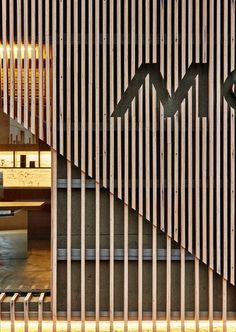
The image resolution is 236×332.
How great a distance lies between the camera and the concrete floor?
548 cm

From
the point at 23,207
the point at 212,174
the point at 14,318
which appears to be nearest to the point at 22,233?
the point at 23,207

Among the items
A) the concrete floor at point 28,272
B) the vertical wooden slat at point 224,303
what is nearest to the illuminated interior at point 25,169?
the concrete floor at point 28,272

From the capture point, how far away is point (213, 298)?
513 cm

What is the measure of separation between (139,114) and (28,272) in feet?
8.42

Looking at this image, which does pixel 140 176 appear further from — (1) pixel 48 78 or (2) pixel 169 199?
(1) pixel 48 78

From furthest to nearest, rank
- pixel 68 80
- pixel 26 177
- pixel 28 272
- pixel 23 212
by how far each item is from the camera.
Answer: pixel 26 177 → pixel 23 212 → pixel 28 272 → pixel 68 80

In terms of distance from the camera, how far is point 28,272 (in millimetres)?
6199

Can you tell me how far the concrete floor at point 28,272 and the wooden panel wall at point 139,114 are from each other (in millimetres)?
576

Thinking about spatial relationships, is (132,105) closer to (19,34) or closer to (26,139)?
(19,34)

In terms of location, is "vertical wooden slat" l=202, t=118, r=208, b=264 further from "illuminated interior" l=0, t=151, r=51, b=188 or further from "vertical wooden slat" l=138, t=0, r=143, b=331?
"illuminated interior" l=0, t=151, r=51, b=188

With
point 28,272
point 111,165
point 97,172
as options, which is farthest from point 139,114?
point 28,272

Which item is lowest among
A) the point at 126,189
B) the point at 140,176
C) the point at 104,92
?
the point at 126,189

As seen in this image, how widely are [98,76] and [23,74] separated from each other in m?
0.80

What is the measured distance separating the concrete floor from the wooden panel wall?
58 cm
